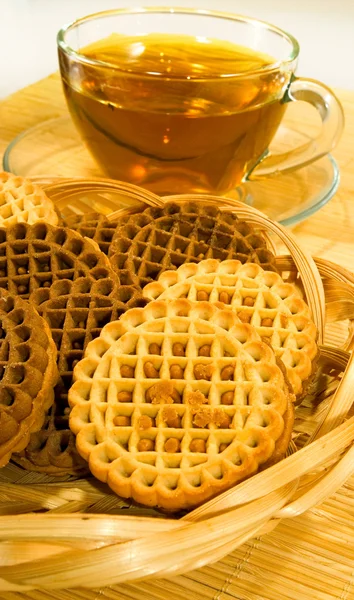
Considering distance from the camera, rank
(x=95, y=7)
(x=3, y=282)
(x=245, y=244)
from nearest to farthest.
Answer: (x=3, y=282), (x=245, y=244), (x=95, y=7)

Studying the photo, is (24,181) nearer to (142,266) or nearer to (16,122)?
(142,266)

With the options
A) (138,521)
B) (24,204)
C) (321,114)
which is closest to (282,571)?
(138,521)

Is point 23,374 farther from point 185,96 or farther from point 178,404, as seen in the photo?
point 185,96

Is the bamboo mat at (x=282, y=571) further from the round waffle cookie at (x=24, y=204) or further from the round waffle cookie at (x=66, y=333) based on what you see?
the round waffle cookie at (x=24, y=204)

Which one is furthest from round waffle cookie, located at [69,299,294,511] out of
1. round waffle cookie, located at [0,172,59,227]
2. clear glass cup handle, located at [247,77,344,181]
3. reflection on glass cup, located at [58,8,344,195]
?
clear glass cup handle, located at [247,77,344,181]

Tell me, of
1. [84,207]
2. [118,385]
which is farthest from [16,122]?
[118,385]

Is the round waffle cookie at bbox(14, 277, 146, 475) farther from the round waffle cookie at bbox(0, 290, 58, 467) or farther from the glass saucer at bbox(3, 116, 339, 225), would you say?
the glass saucer at bbox(3, 116, 339, 225)
